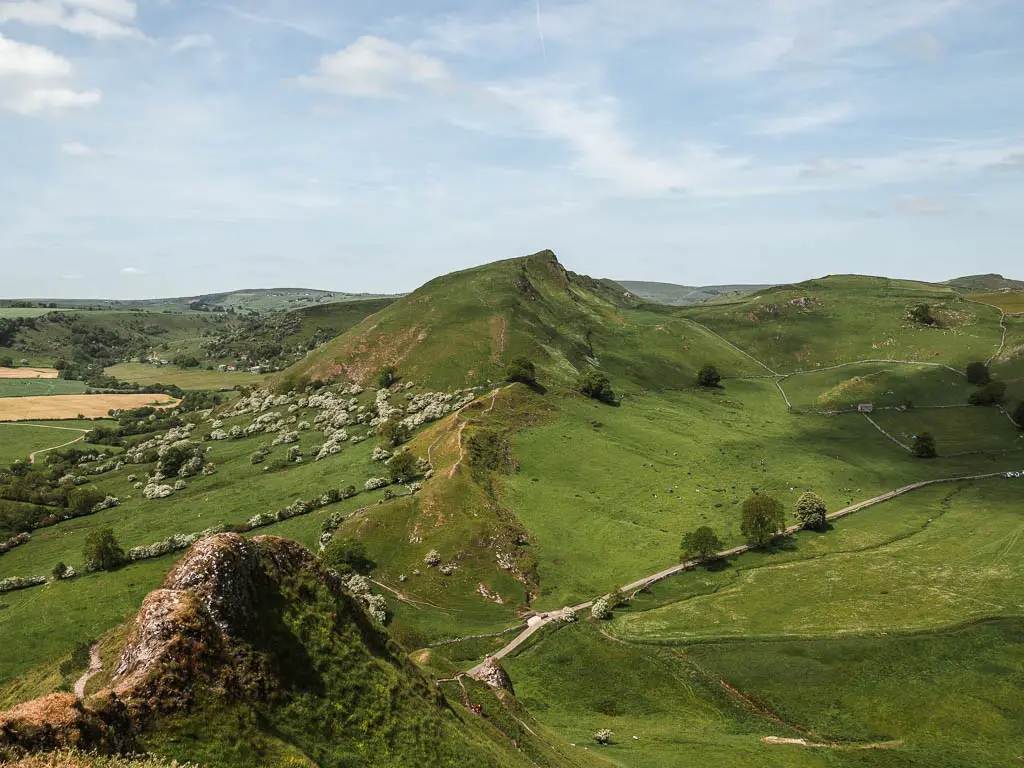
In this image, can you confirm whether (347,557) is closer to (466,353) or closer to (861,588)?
(861,588)

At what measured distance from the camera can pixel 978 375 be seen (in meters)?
171

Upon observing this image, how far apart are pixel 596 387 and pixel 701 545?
7390 centimetres

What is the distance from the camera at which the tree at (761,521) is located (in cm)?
8950

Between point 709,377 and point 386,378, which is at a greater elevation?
point 386,378

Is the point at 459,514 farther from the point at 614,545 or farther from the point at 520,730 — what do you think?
the point at 520,730

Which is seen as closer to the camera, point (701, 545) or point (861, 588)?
point (861, 588)

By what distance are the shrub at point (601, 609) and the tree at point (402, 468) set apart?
45613mm

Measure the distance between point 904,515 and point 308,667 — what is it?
107 meters

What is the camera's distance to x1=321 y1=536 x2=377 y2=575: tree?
81.3m

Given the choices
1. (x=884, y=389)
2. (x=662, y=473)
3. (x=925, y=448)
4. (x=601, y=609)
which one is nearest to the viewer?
(x=601, y=609)

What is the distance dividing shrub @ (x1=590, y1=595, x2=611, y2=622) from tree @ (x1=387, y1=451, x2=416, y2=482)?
150ft

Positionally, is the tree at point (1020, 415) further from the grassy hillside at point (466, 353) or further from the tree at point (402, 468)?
the tree at point (402, 468)

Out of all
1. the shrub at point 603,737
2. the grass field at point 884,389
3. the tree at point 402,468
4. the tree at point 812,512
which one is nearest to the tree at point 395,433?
the tree at point 402,468

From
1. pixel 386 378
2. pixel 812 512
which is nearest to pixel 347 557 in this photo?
pixel 812 512
